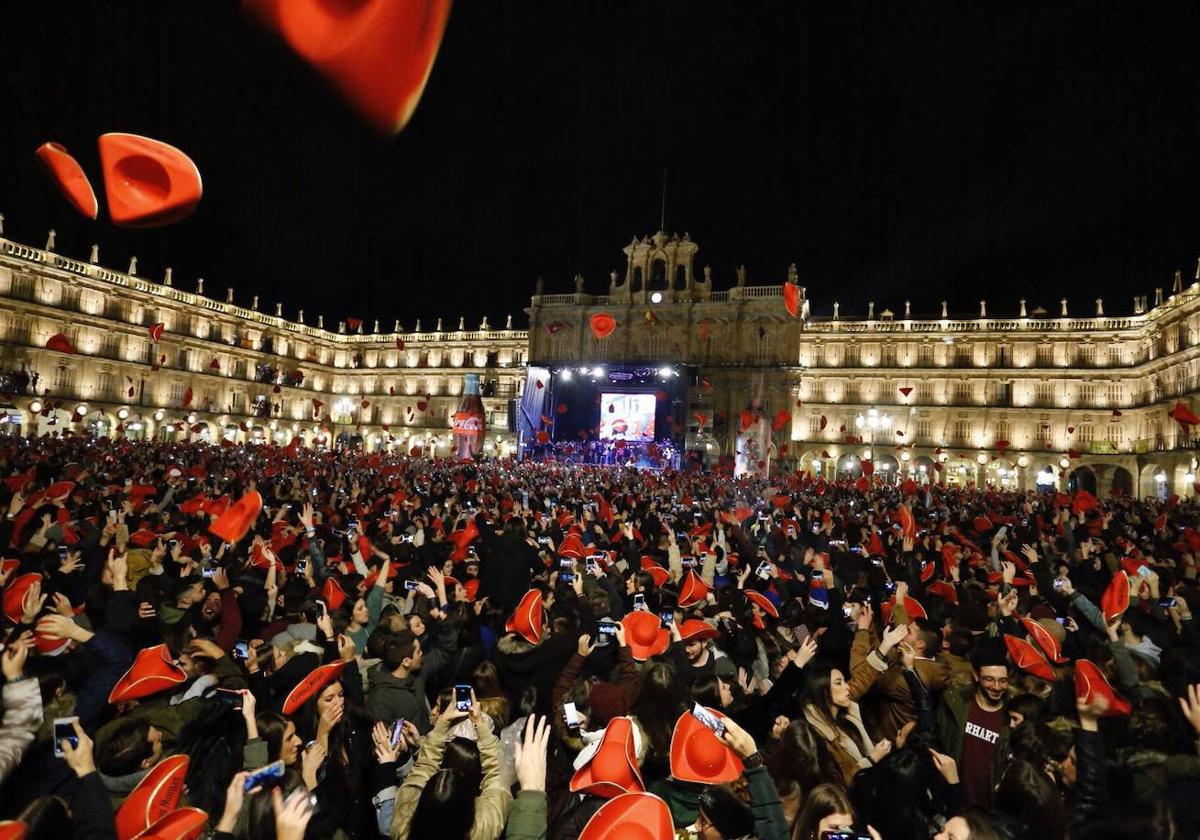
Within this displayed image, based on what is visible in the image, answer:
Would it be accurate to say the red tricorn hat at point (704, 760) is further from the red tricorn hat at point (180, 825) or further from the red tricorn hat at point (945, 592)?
the red tricorn hat at point (945, 592)

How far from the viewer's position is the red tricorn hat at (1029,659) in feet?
14.7

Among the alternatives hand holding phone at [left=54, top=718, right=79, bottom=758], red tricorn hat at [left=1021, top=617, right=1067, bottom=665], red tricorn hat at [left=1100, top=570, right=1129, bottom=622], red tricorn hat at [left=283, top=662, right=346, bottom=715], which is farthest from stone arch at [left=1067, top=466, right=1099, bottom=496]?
hand holding phone at [left=54, top=718, right=79, bottom=758]

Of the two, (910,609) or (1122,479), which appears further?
(1122,479)

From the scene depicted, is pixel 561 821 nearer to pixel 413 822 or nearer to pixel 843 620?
pixel 413 822

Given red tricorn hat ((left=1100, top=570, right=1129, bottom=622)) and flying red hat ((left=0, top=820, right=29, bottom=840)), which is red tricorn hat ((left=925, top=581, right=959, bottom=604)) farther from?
flying red hat ((left=0, top=820, right=29, bottom=840))

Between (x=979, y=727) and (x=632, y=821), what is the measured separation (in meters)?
2.71

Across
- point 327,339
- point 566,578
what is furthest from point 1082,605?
point 327,339

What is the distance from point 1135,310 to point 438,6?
191 ft

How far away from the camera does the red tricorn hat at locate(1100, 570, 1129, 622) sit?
583cm

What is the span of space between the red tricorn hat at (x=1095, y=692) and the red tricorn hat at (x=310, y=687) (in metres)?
3.83

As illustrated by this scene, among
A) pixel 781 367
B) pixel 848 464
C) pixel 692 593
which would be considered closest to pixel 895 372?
pixel 848 464

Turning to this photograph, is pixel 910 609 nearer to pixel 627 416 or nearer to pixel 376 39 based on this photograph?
pixel 376 39

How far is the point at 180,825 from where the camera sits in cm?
215

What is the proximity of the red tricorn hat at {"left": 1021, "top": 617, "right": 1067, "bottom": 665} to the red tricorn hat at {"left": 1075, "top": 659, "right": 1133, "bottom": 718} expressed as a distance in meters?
1.24
